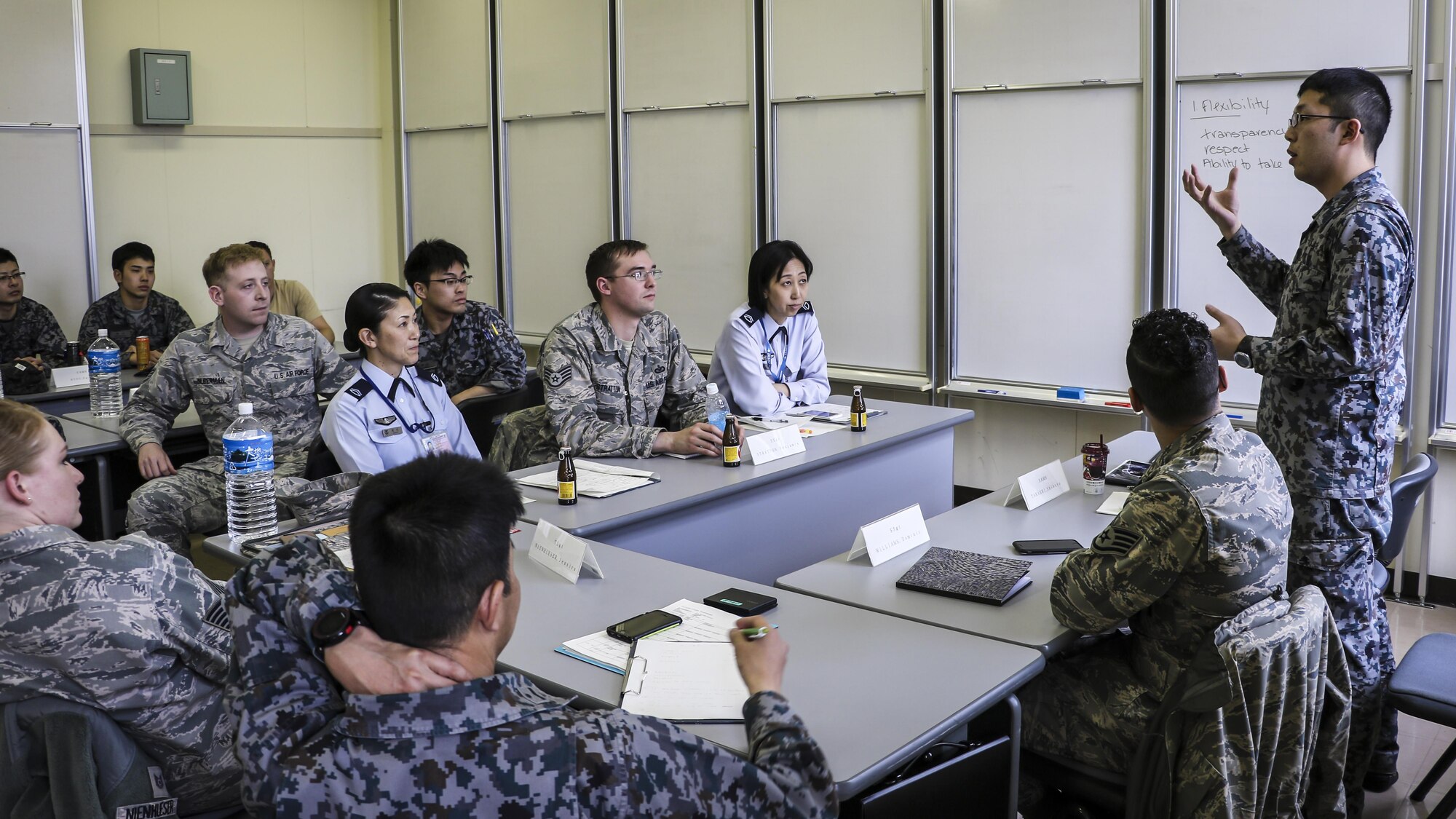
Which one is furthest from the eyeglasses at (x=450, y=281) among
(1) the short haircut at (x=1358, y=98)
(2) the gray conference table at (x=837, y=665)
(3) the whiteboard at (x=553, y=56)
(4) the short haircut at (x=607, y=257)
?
(1) the short haircut at (x=1358, y=98)

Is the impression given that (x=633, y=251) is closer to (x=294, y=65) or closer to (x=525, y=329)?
(x=525, y=329)

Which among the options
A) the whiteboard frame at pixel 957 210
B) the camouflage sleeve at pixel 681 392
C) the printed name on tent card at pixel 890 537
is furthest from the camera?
the whiteboard frame at pixel 957 210

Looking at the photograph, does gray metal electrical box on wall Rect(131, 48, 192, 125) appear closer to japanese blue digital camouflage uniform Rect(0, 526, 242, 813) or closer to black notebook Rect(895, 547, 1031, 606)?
japanese blue digital camouflage uniform Rect(0, 526, 242, 813)

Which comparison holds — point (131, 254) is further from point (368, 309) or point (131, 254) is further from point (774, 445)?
point (774, 445)

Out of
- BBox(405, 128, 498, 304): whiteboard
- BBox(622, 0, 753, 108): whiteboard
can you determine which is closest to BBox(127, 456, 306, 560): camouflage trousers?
BBox(622, 0, 753, 108): whiteboard

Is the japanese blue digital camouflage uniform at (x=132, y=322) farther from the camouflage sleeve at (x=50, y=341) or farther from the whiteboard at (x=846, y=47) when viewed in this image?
the whiteboard at (x=846, y=47)

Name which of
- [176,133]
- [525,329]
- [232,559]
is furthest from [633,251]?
[176,133]

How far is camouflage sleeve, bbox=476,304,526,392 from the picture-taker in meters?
4.86

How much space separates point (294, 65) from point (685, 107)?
286cm

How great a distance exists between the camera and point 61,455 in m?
1.89

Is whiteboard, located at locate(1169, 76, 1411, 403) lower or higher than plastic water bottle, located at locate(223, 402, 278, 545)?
higher

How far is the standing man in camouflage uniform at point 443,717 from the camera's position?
3.91ft

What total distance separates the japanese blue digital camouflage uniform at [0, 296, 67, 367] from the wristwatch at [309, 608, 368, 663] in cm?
530

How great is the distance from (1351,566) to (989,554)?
97cm
